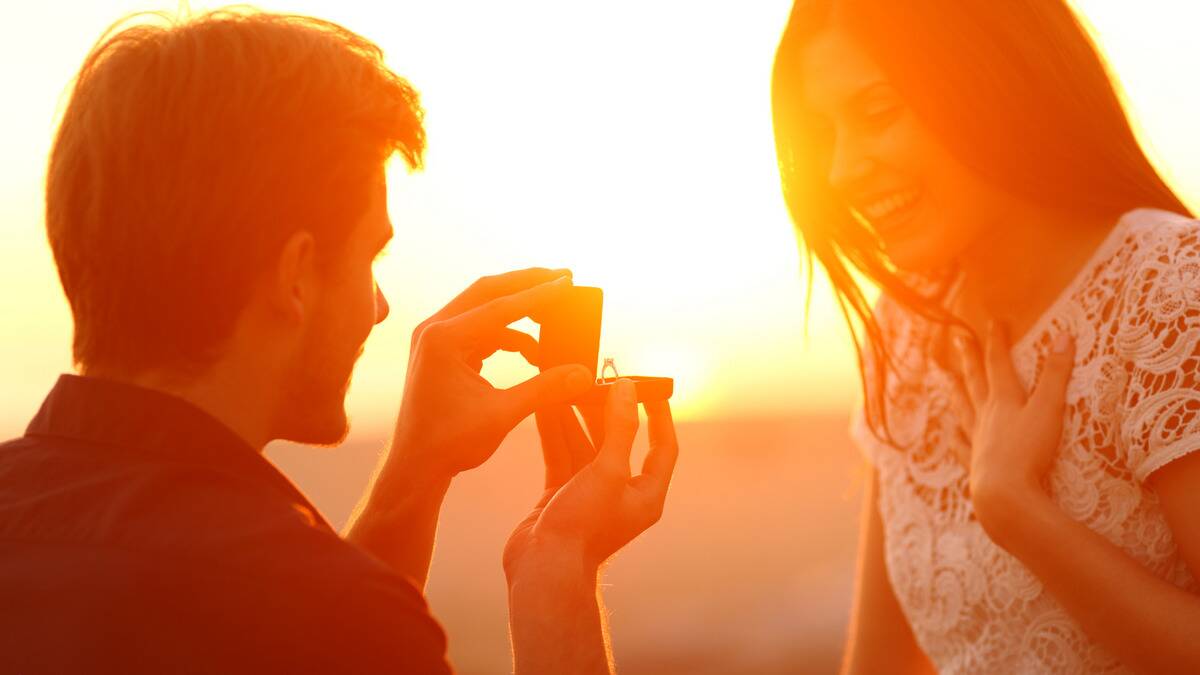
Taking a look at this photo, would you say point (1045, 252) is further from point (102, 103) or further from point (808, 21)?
point (102, 103)

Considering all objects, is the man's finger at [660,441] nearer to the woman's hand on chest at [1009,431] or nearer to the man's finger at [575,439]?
the man's finger at [575,439]

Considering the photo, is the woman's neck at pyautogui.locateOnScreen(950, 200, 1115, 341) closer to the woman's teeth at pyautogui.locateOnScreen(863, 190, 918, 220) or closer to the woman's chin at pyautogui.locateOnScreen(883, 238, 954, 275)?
the woman's chin at pyautogui.locateOnScreen(883, 238, 954, 275)

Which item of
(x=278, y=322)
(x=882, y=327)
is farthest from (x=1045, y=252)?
(x=278, y=322)

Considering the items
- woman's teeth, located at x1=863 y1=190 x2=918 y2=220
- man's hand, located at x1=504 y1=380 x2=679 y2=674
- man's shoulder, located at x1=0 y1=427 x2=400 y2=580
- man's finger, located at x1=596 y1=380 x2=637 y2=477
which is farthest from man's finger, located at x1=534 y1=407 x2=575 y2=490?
woman's teeth, located at x1=863 y1=190 x2=918 y2=220

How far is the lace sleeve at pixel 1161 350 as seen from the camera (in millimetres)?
2533

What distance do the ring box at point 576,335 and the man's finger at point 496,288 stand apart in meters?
0.11

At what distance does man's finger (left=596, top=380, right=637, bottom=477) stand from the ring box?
0.26 feet

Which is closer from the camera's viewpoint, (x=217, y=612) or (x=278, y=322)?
(x=217, y=612)

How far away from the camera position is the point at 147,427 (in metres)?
1.75

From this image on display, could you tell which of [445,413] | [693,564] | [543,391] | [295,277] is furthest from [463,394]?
[693,564]

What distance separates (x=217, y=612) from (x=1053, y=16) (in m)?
2.81

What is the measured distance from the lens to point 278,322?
207 centimetres

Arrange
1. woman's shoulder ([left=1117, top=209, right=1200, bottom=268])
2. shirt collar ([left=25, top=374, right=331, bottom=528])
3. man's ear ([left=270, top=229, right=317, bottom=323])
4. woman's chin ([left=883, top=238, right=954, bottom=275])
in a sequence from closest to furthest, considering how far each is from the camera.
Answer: shirt collar ([left=25, top=374, right=331, bottom=528]) → man's ear ([left=270, top=229, right=317, bottom=323]) → woman's shoulder ([left=1117, top=209, right=1200, bottom=268]) → woman's chin ([left=883, top=238, right=954, bottom=275])

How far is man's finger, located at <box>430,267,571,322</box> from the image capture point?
261 cm
